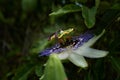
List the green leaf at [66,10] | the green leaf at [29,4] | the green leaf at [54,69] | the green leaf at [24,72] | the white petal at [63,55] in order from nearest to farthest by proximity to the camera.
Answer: the green leaf at [54,69] < the white petal at [63,55] < the green leaf at [66,10] < the green leaf at [24,72] < the green leaf at [29,4]

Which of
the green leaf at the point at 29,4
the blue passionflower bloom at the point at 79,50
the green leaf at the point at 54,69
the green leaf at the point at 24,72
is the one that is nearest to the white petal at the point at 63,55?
the blue passionflower bloom at the point at 79,50

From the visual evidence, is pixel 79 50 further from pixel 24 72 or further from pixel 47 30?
pixel 47 30

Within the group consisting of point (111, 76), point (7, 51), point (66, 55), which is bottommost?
point (7, 51)

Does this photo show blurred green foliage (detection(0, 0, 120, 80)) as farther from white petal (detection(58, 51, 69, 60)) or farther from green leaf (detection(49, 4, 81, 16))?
white petal (detection(58, 51, 69, 60))

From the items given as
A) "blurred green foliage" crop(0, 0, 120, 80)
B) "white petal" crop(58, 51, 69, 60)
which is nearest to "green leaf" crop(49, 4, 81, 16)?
"blurred green foliage" crop(0, 0, 120, 80)

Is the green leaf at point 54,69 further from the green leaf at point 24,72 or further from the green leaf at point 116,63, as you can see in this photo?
the green leaf at point 24,72

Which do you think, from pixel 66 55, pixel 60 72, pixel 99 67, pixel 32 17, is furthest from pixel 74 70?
pixel 32 17

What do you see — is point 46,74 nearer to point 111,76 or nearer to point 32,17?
point 111,76
